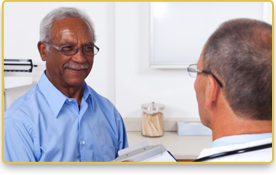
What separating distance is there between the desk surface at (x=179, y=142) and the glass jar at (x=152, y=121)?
3cm

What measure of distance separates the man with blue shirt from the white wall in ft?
1.65

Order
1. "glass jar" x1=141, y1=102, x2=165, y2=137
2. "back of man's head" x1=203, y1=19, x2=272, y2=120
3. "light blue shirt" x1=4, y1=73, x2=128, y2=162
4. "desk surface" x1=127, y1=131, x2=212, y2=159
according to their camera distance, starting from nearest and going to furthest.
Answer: "back of man's head" x1=203, y1=19, x2=272, y2=120 < "light blue shirt" x1=4, y1=73, x2=128, y2=162 < "desk surface" x1=127, y1=131, x2=212, y2=159 < "glass jar" x1=141, y1=102, x2=165, y2=137

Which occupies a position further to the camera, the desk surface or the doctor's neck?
the desk surface

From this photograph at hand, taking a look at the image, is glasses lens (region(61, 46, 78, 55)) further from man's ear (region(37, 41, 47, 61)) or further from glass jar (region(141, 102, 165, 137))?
glass jar (region(141, 102, 165, 137))

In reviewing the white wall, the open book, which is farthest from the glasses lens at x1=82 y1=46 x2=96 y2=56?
the white wall

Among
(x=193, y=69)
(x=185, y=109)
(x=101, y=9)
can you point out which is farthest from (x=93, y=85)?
(x=193, y=69)

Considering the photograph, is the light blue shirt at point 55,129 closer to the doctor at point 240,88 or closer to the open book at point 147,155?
the open book at point 147,155

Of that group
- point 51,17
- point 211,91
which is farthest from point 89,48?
point 211,91

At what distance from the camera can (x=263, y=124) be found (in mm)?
418

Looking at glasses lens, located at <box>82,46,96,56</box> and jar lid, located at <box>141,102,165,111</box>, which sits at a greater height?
glasses lens, located at <box>82,46,96,56</box>

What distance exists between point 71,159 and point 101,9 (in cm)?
80

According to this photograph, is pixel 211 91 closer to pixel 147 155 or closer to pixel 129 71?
pixel 147 155

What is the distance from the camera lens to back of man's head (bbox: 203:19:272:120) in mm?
382

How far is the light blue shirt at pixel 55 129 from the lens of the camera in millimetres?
539
